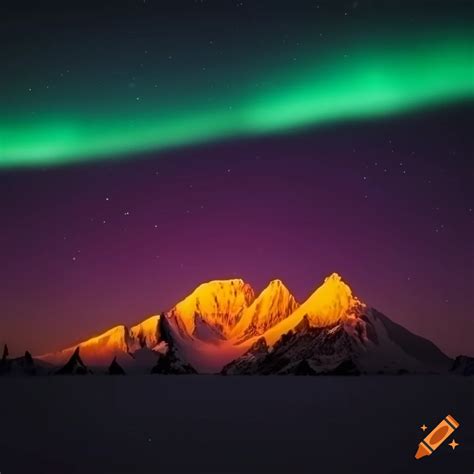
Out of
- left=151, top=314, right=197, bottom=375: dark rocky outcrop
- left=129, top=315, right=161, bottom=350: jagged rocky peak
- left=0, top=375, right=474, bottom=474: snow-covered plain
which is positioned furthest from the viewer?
left=129, top=315, right=161, bottom=350: jagged rocky peak

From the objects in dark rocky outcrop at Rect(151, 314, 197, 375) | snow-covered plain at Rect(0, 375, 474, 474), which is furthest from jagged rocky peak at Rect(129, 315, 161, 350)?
snow-covered plain at Rect(0, 375, 474, 474)

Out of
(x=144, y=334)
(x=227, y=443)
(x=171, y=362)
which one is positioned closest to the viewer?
(x=227, y=443)

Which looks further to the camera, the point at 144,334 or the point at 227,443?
the point at 144,334

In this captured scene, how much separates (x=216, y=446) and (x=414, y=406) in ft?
41.8

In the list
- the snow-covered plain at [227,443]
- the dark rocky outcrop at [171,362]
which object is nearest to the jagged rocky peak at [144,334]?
the dark rocky outcrop at [171,362]

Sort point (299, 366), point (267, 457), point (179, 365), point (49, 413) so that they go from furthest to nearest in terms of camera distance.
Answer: point (299, 366) < point (179, 365) < point (49, 413) < point (267, 457)

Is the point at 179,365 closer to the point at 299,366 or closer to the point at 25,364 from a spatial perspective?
the point at 25,364

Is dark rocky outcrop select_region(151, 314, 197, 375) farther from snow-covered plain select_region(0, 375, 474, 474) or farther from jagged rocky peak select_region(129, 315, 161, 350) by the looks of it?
snow-covered plain select_region(0, 375, 474, 474)

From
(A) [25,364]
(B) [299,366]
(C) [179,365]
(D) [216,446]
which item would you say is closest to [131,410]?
(D) [216,446]

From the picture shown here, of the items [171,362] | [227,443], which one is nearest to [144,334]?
[171,362]

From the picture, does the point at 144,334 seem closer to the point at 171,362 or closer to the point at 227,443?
the point at 171,362

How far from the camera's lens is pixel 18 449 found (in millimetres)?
13938

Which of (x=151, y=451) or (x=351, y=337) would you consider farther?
(x=351, y=337)

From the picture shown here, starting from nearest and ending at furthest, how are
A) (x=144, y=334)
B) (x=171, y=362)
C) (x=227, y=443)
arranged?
(x=227, y=443)
(x=171, y=362)
(x=144, y=334)
